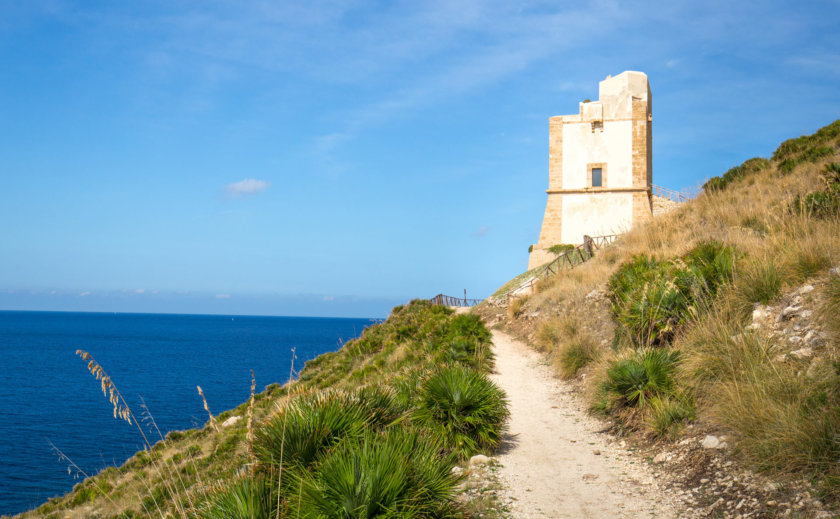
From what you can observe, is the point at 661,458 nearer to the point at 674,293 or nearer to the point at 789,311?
the point at 789,311

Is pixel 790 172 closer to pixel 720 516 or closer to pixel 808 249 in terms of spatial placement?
pixel 808 249

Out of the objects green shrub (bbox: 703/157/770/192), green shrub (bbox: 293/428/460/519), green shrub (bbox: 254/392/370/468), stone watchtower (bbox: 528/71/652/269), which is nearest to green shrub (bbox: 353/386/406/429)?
green shrub (bbox: 254/392/370/468)

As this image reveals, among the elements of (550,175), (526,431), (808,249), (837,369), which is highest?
(550,175)

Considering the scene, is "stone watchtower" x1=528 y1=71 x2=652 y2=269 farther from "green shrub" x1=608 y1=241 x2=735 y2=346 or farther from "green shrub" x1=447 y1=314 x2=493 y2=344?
"green shrub" x1=608 y1=241 x2=735 y2=346

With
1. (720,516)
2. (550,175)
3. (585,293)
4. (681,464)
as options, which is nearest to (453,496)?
(720,516)

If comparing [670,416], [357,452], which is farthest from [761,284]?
[357,452]

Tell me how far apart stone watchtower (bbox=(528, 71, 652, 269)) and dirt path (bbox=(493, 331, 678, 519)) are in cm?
2736

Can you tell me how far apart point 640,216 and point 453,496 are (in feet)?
111

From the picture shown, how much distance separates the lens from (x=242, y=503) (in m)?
3.47

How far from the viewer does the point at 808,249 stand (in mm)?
7121

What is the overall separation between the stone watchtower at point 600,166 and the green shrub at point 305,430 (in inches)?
1227

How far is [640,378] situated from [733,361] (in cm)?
128

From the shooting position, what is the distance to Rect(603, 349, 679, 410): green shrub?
6.81 meters

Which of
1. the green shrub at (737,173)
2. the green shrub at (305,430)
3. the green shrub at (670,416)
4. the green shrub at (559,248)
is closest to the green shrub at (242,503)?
the green shrub at (305,430)
